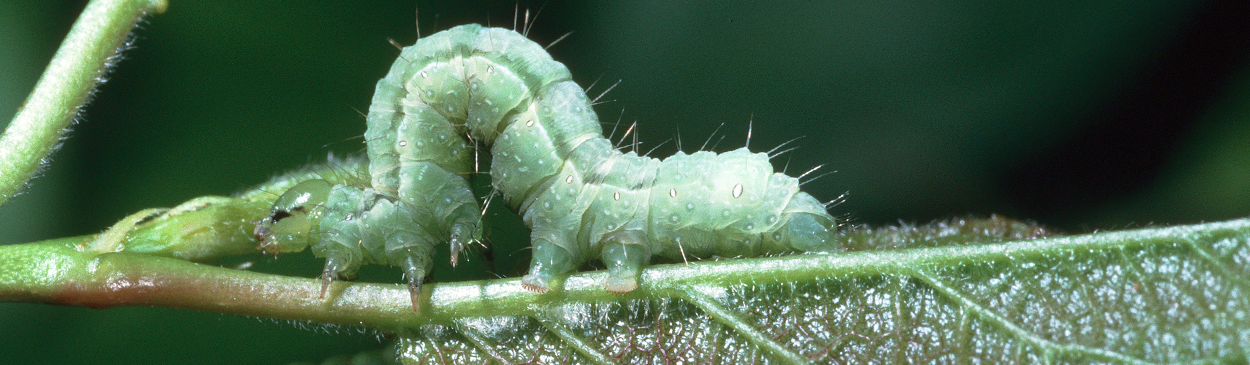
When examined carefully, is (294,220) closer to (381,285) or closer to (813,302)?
(381,285)

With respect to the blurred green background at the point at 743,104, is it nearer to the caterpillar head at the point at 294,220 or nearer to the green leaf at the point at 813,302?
the caterpillar head at the point at 294,220

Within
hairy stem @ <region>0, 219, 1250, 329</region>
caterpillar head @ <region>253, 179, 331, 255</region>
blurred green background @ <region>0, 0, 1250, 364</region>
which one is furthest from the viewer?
blurred green background @ <region>0, 0, 1250, 364</region>

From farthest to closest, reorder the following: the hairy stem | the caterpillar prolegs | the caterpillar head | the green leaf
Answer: the caterpillar prolegs < the caterpillar head < the hairy stem < the green leaf

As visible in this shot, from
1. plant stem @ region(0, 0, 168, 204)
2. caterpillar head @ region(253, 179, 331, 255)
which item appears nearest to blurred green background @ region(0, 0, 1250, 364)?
caterpillar head @ region(253, 179, 331, 255)

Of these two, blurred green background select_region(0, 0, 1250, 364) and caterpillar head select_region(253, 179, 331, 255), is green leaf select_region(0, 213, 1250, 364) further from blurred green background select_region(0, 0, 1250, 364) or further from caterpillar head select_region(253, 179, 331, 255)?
blurred green background select_region(0, 0, 1250, 364)

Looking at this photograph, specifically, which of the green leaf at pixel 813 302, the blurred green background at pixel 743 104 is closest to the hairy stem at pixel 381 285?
the green leaf at pixel 813 302

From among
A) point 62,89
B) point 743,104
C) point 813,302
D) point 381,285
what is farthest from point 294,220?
point 743,104

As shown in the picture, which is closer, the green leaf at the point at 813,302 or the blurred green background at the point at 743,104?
the green leaf at the point at 813,302
